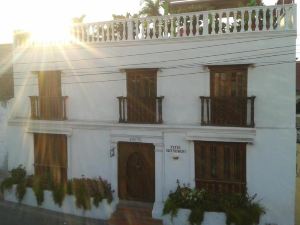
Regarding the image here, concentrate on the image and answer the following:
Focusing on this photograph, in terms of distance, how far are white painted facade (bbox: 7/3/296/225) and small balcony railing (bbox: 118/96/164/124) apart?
0.92 feet

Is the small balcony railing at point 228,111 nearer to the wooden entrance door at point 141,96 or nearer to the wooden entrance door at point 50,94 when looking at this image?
the wooden entrance door at point 141,96

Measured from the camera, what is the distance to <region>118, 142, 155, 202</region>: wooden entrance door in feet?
46.6

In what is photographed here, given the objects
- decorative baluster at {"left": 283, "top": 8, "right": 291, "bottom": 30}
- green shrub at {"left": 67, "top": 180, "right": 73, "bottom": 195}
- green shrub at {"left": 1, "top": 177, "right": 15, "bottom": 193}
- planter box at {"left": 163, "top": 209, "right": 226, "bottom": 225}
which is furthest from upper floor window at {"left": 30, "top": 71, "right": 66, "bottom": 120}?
decorative baluster at {"left": 283, "top": 8, "right": 291, "bottom": 30}

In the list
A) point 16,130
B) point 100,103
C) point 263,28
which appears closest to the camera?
point 263,28

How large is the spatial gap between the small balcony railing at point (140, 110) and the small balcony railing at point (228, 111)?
1.73m

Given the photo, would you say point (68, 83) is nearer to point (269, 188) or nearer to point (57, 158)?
point (57, 158)

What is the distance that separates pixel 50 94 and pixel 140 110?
4.38 m

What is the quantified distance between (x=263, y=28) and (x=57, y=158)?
32.2 feet

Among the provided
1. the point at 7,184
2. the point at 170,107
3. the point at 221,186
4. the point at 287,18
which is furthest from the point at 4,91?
the point at 287,18

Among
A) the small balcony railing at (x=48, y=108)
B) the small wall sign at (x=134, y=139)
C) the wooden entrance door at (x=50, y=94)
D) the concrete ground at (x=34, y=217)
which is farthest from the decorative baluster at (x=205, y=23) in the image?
the concrete ground at (x=34, y=217)

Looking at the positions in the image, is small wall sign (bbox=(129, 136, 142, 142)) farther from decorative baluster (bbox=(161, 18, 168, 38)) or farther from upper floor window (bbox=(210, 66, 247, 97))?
decorative baluster (bbox=(161, 18, 168, 38))

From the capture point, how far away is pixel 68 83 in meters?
15.3

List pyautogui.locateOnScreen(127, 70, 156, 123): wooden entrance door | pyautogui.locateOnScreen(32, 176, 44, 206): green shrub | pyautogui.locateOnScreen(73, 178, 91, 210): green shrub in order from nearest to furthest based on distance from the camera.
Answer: pyautogui.locateOnScreen(127, 70, 156, 123): wooden entrance door → pyautogui.locateOnScreen(73, 178, 91, 210): green shrub → pyautogui.locateOnScreen(32, 176, 44, 206): green shrub

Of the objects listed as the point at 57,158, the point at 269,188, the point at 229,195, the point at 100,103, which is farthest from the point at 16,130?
the point at 269,188
